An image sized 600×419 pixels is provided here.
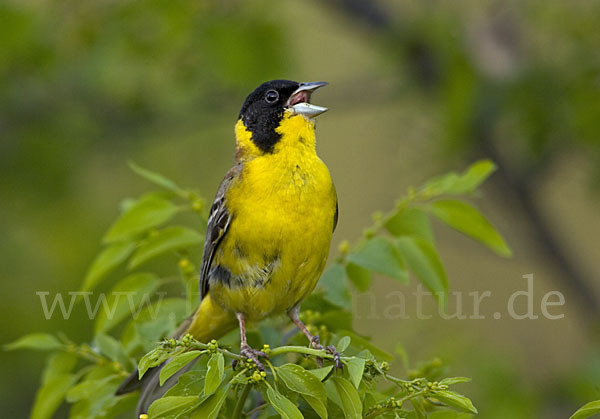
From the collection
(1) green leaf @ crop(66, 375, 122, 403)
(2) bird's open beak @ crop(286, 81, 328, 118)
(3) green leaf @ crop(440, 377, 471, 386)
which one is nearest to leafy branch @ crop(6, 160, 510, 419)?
(1) green leaf @ crop(66, 375, 122, 403)

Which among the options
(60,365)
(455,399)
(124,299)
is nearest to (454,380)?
(455,399)

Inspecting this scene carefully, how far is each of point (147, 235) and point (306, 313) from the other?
2.46 ft

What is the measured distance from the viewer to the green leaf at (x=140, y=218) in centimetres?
329

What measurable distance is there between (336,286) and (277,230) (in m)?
0.32

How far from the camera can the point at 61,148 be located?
274 inches

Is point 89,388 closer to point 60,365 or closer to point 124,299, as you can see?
point 60,365

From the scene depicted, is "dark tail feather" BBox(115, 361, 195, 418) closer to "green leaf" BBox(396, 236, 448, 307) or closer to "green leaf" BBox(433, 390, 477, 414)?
"green leaf" BBox(396, 236, 448, 307)

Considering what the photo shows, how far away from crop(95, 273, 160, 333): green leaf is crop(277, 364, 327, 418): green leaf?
3.67 ft

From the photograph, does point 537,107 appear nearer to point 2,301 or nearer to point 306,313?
point 306,313

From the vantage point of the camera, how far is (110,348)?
303 cm

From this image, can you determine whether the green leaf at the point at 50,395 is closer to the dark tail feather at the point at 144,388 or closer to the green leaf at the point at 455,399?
the dark tail feather at the point at 144,388

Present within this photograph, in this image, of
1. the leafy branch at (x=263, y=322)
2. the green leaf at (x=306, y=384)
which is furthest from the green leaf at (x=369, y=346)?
the green leaf at (x=306, y=384)

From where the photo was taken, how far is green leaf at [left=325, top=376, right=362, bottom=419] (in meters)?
2.27

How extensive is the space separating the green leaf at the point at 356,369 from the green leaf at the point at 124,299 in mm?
1181
